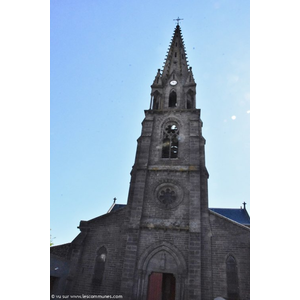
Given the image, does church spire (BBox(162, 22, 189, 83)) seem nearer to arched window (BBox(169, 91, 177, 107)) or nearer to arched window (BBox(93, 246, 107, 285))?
arched window (BBox(169, 91, 177, 107))

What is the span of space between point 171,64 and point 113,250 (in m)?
19.1

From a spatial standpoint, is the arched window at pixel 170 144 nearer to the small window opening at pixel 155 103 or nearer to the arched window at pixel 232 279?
the small window opening at pixel 155 103

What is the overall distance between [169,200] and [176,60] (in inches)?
642

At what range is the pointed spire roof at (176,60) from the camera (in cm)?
2314

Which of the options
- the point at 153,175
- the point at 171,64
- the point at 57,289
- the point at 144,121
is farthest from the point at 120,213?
the point at 171,64

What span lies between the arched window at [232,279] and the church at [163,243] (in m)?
0.05

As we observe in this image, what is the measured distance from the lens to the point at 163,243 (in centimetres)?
1327

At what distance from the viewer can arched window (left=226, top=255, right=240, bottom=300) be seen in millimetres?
11612

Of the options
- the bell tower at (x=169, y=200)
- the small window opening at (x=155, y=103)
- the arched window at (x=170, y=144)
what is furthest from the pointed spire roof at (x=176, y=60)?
the arched window at (x=170, y=144)

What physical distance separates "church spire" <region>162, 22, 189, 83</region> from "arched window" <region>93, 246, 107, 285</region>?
1631 centimetres

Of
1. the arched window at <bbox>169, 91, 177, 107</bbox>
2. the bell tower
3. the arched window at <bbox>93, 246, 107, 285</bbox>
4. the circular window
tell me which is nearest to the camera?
the bell tower

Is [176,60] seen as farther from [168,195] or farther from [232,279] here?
[232,279]

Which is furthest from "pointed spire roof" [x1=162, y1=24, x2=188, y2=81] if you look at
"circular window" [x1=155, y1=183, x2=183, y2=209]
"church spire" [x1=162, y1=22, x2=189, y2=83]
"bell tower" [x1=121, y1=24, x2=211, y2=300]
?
"circular window" [x1=155, y1=183, x2=183, y2=209]

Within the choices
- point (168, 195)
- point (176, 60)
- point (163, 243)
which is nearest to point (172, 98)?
point (176, 60)
